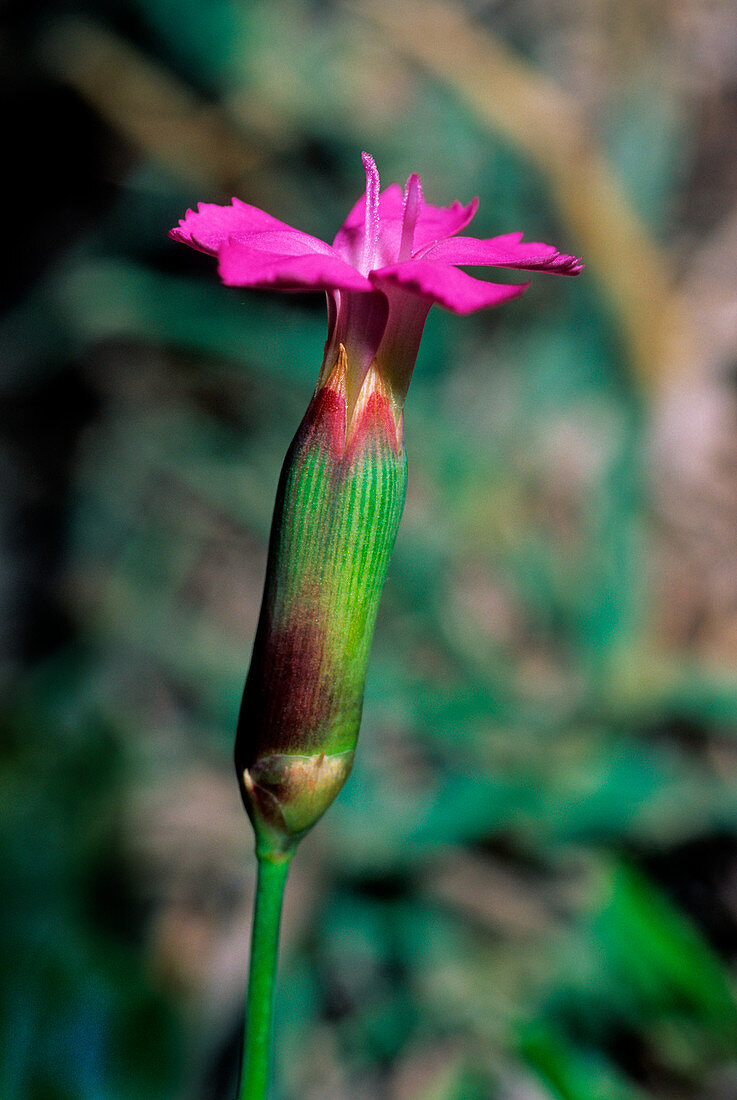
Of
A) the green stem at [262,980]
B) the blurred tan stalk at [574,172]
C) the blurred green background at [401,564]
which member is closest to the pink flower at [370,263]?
the green stem at [262,980]

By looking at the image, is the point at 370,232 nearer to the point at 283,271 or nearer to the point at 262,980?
the point at 283,271

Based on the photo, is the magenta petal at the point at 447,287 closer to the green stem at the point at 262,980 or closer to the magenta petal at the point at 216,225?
the magenta petal at the point at 216,225

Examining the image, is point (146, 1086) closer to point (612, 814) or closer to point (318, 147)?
point (612, 814)

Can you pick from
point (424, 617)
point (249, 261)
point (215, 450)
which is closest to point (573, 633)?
point (424, 617)

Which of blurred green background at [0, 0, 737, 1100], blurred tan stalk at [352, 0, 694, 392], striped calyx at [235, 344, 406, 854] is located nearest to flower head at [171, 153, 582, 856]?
striped calyx at [235, 344, 406, 854]

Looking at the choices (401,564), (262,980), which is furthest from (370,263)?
(401,564)

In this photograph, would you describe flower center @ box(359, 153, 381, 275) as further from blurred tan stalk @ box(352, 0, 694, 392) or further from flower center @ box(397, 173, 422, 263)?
blurred tan stalk @ box(352, 0, 694, 392)

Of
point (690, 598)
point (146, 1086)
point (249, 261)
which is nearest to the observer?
point (249, 261)
